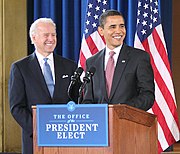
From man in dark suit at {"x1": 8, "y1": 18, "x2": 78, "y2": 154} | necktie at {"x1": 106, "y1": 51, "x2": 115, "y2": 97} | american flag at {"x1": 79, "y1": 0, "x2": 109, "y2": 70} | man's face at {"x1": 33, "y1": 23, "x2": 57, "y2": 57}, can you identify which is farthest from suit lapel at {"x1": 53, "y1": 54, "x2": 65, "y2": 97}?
american flag at {"x1": 79, "y1": 0, "x2": 109, "y2": 70}

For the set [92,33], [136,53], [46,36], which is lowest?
[136,53]

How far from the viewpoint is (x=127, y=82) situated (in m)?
3.45

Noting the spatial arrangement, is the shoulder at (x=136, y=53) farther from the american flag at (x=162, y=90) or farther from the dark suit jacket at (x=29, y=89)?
the american flag at (x=162, y=90)

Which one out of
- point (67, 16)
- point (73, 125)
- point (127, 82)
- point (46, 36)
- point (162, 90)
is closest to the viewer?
point (73, 125)

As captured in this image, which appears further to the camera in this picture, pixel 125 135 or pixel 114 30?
pixel 114 30

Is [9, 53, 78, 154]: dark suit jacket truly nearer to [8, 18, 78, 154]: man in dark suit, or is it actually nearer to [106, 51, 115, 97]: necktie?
[8, 18, 78, 154]: man in dark suit

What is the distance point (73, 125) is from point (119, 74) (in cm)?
83

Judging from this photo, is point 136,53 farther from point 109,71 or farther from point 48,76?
point 48,76

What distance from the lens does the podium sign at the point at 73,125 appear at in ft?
8.84

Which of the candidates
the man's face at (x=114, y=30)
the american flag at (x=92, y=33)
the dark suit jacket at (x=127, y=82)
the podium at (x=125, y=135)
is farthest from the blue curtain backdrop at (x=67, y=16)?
the podium at (x=125, y=135)

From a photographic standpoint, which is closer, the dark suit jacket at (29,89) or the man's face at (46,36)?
the dark suit jacket at (29,89)

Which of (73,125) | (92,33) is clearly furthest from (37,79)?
(92,33)

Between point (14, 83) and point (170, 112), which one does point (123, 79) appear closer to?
point (14, 83)

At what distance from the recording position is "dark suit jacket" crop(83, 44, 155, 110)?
3424 millimetres
